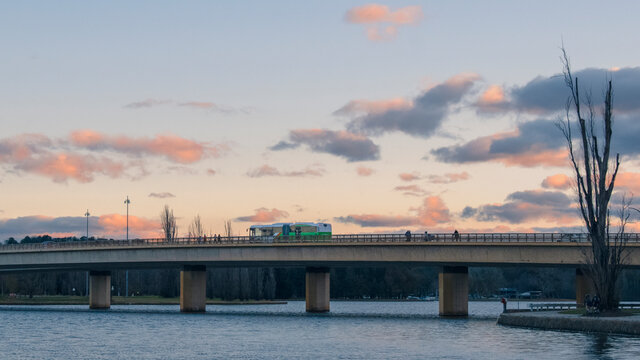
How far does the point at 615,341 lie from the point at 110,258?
3178 inches

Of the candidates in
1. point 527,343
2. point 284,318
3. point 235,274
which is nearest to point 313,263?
point 284,318

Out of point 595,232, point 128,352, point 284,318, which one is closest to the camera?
point 128,352

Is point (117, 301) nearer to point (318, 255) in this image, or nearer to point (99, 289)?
point (99, 289)

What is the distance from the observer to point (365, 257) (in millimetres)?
106625

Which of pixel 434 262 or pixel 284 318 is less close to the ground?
pixel 434 262

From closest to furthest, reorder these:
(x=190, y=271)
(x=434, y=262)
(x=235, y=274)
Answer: (x=434, y=262), (x=190, y=271), (x=235, y=274)

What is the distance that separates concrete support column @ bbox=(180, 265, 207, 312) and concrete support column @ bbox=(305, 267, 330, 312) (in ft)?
48.2

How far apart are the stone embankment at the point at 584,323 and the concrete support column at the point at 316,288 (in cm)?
4470

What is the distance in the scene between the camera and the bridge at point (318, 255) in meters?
96.0

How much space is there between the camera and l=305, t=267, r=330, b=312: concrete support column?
12531 cm

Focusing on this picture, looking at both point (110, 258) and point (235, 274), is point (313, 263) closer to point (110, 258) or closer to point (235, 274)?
point (110, 258)

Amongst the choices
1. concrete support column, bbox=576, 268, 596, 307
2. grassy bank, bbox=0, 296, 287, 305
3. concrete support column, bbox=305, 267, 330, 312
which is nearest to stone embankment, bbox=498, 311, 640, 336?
concrete support column, bbox=576, 268, 596, 307

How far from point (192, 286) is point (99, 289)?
1099 inches

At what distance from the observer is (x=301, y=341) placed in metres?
70.3
